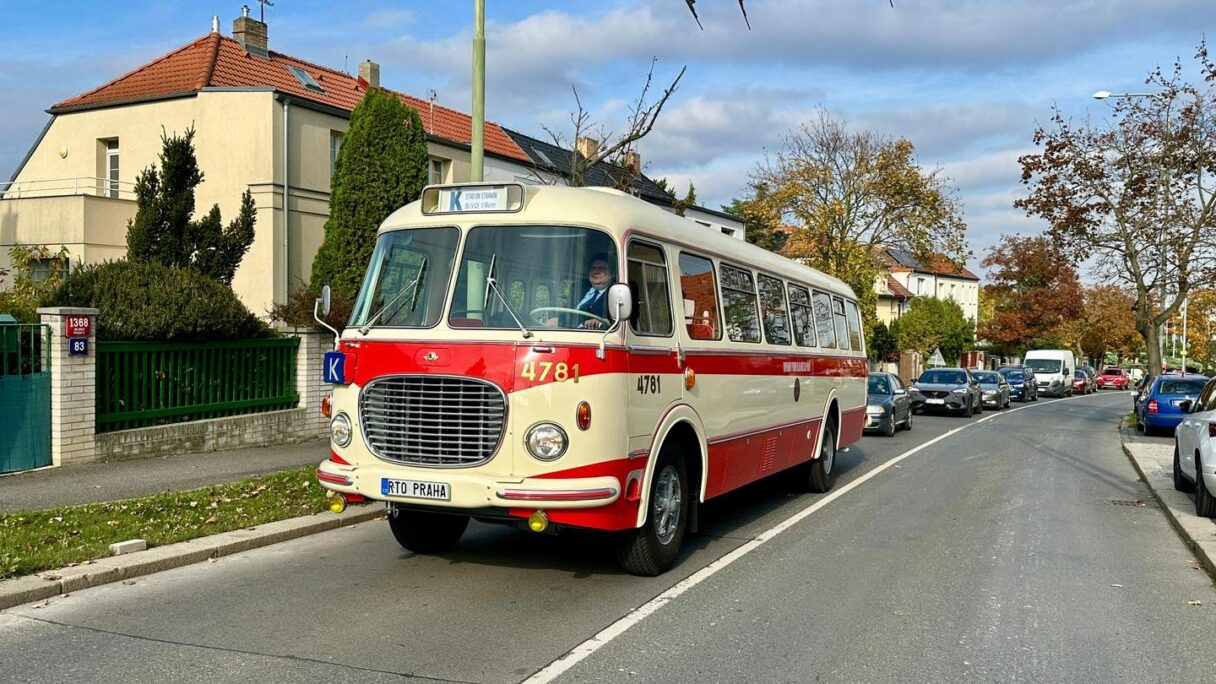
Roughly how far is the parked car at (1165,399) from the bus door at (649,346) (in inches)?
769

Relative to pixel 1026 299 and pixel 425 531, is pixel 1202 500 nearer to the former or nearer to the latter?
pixel 425 531

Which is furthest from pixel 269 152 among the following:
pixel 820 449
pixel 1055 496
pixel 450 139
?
pixel 1055 496

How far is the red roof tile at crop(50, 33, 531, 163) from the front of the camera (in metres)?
27.0

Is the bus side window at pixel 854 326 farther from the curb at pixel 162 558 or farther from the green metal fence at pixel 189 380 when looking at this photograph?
the green metal fence at pixel 189 380

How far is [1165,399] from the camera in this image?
2300 centimetres

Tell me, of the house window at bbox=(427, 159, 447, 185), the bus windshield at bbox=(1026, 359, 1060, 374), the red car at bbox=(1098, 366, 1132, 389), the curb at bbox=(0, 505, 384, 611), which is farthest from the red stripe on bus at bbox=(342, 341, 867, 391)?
the red car at bbox=(1098, 366, 1132, 389)

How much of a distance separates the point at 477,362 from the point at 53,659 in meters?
2.87

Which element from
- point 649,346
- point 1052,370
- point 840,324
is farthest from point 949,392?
point 1052,370

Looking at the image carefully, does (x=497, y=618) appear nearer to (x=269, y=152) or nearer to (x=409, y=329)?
(x=409, y=329)

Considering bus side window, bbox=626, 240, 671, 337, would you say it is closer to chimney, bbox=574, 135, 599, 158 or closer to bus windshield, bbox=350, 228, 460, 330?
bus windshield, bbox=350, 228, 460, 330

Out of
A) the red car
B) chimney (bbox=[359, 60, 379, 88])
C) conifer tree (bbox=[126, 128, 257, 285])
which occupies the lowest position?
the red car

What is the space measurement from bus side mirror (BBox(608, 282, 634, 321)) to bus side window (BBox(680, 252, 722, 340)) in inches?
55.3

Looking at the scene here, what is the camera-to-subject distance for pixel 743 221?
5216 centimetres

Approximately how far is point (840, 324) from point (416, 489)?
8224 millimetres
